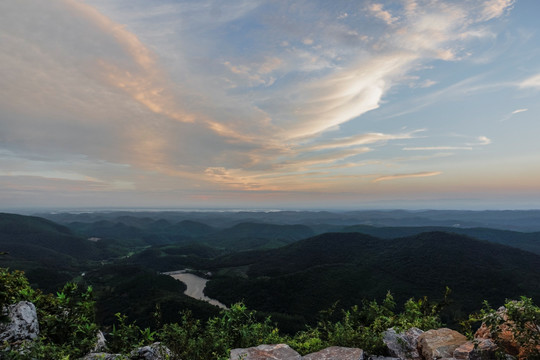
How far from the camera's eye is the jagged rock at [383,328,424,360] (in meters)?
9.59

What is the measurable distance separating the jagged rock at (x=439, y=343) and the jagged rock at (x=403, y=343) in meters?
0.31

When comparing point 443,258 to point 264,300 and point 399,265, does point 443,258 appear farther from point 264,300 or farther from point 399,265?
point 264,300

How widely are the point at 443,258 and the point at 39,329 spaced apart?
229963mm

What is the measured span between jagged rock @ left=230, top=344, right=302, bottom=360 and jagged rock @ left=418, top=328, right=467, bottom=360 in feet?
16.9

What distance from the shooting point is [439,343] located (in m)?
9.52

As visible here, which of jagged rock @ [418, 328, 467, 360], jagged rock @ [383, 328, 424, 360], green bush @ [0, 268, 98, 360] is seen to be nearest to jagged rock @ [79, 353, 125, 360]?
green bush @ [0, 268, 98, 360]

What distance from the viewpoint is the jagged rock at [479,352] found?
7.77 meters

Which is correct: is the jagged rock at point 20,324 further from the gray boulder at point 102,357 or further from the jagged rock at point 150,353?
the jagged rock at point 150,353

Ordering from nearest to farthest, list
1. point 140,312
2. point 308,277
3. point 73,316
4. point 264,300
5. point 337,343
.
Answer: point 73,316 → point 337,343 → point 140,312 → point 264,300 → point 308,277

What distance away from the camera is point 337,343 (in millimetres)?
10781

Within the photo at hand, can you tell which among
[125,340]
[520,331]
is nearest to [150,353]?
[125,340]

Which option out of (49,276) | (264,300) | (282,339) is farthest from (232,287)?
(282,339)

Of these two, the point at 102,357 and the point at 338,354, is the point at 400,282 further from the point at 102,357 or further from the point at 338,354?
the point at 102,357

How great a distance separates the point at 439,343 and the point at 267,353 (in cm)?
704
